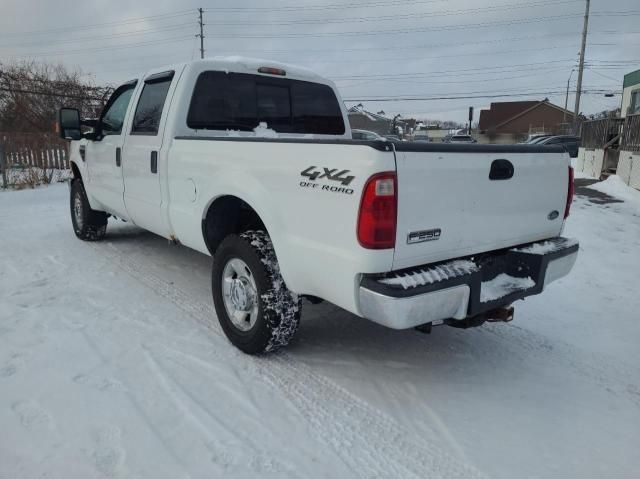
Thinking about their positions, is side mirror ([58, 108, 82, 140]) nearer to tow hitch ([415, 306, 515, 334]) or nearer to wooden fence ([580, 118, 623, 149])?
tow hitch ([415, 306, 515, 334])

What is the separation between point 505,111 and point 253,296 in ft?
228

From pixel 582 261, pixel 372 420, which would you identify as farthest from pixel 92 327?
pixel 582 261

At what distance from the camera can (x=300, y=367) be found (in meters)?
3.28

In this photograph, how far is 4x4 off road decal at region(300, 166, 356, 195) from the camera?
8.08 ft

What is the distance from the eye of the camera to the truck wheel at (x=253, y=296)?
3139 mm

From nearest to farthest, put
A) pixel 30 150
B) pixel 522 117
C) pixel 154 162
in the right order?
1. pixel 154 162
2. pixel 30 150
3. pixel 522 117

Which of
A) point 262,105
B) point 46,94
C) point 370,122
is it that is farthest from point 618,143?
point 370,122

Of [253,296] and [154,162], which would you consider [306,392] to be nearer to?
[253,296]

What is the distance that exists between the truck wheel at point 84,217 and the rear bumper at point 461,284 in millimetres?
4977

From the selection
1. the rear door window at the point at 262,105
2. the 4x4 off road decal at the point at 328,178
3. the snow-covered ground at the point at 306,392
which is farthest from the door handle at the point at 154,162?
the 4x4 off road decal at the point at 328,178

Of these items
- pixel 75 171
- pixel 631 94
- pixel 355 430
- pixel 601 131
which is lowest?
pixel 355 430

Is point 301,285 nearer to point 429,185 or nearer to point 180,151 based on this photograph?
point 429,185

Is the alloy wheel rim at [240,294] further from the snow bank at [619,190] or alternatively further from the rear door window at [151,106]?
the snow bank at [619,190]

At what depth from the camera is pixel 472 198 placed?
276 cm
